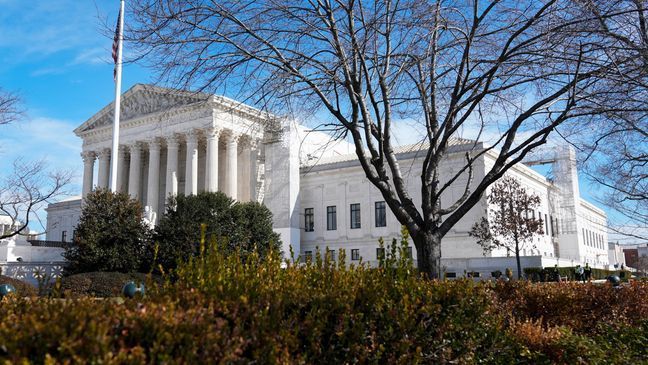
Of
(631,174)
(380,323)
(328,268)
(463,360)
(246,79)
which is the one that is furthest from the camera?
(631,174)

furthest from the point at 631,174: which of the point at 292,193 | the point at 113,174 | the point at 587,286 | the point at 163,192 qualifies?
the point at 163,192

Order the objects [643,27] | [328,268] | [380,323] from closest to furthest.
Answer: [380,323], [328,268], [643,27]

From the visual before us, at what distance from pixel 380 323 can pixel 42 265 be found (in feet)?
101

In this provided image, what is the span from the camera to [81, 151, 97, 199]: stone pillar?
56.7 meters

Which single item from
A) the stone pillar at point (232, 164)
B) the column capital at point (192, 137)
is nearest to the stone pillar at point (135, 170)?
the column capital at point (192, 137)

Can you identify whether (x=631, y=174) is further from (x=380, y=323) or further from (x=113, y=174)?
(x=113, y=174)

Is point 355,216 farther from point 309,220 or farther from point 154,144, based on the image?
point 154,144

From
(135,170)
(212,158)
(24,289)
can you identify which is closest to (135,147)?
(135,170)

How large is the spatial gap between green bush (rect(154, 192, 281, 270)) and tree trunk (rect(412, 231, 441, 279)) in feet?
59.6

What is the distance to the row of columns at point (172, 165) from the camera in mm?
48125

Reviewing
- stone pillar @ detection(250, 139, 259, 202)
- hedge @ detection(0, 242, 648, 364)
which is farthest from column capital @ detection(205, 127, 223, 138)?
hedge @ detection(0, 242, 648, 364)

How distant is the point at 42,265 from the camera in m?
30.2

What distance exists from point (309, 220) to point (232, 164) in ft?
38.1

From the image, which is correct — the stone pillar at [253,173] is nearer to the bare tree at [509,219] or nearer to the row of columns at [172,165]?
the row of columns at [172,165]
